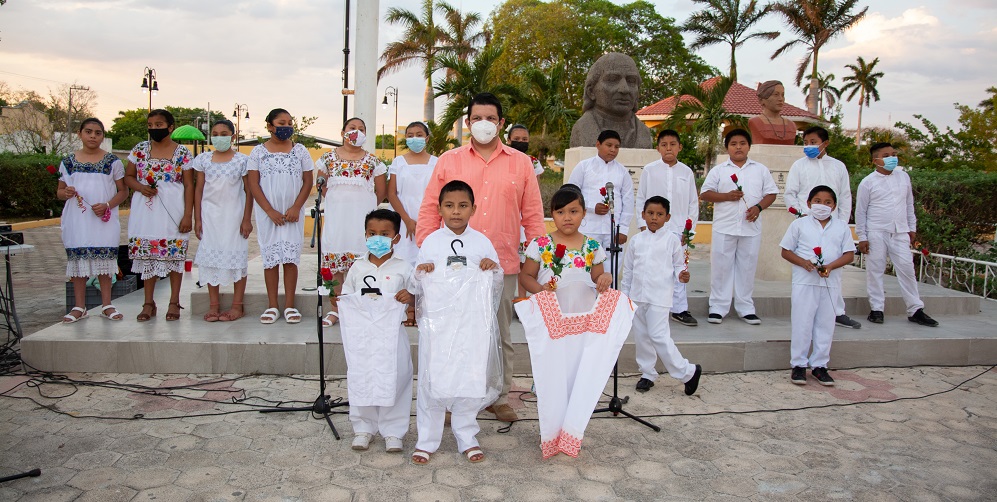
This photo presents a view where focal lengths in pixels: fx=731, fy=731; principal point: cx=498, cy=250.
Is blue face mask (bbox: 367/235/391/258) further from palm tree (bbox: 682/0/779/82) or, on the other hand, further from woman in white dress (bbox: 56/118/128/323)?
palm tree (bbox: 682/0/779/82)

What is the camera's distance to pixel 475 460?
12.9 feet

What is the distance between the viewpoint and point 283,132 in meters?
5.89

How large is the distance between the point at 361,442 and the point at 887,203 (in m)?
5.43

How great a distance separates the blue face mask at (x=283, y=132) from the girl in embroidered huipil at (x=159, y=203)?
85 centimetres

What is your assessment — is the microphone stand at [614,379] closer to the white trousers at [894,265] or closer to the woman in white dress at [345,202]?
the woman in white dress at [345,202]

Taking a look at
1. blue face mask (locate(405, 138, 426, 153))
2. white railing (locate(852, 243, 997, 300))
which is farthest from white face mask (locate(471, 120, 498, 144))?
white railing (locate(852, 243, 997, 300))

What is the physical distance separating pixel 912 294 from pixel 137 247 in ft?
22.8

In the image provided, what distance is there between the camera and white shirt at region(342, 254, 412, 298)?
162 inches

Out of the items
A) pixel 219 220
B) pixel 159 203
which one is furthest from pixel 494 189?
pixel 159 203

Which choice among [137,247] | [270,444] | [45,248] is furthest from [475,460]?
[45,248]

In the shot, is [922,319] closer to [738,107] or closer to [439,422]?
[439,422]

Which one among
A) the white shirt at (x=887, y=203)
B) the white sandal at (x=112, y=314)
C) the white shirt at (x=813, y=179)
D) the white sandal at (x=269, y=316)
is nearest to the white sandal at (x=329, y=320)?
the white sandal at (x=269, y=316)

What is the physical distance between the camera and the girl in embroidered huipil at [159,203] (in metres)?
6.01

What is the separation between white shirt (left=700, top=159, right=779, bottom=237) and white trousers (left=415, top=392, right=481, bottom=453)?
3747mm
